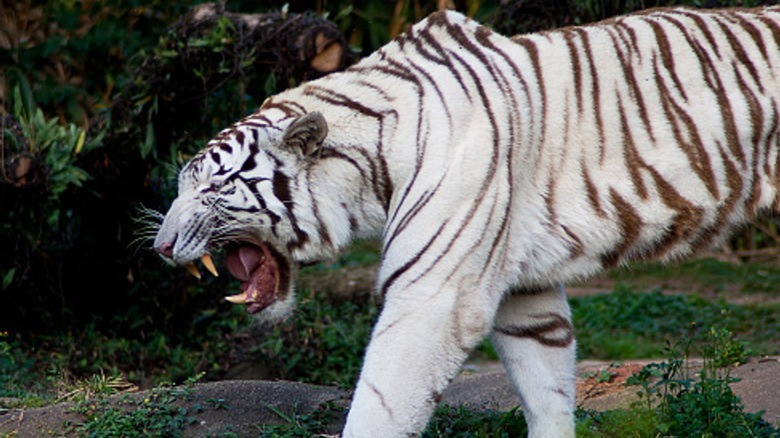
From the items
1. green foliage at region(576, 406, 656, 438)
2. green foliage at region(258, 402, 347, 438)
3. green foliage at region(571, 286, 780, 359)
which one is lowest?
green foliage at region(571, 286, 780, 359)

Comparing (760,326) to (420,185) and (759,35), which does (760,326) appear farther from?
(420,185)

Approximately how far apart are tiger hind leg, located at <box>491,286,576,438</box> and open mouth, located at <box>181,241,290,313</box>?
81 centimetres

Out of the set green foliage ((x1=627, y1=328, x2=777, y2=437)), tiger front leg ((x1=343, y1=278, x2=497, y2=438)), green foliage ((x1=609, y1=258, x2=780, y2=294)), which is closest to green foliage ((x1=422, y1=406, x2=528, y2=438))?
green foliage ((x1=627, y1=328, x2=777, y2=437))

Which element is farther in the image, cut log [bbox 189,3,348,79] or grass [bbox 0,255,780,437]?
cut log [bbox 189,3,348,79]

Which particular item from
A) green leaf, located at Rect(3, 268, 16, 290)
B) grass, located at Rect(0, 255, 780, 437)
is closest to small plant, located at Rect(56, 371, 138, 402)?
grass, located at Rect(0, 255, 780, 437)

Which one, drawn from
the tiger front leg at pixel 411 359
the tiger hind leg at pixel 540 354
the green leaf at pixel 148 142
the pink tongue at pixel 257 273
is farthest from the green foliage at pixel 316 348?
the tiger front leg at pixel 411 359

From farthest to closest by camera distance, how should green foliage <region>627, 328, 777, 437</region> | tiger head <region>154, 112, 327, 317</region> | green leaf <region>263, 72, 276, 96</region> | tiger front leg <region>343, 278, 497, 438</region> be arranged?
green leaf <region>263, 72, 276, 96</region>
green foliage <region>627, 328, 777, 437</region>
tiger head <region>154, 112, 327, 317</region>
tiger front leg <region>343, 278, 497, 438</region>

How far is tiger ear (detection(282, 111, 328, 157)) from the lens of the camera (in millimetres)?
3693

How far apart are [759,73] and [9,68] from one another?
5.93m

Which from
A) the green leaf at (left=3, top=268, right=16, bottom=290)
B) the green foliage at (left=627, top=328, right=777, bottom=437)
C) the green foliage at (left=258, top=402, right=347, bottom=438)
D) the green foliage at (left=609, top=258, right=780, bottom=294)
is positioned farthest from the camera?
the green foliage at (left=609, top=258, right=780, bottom=294)

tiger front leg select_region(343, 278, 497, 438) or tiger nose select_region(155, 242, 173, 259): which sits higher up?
tiger nose select_region(155, 242, 173, 259)

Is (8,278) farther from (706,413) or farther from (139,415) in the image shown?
(706,413)

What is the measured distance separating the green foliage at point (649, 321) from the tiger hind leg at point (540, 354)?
10.7 ft

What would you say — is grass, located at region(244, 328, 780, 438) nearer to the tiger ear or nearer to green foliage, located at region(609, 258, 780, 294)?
the tiger ear
